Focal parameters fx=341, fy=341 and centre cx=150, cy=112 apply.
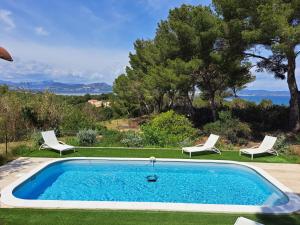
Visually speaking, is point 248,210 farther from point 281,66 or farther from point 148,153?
point 281,66

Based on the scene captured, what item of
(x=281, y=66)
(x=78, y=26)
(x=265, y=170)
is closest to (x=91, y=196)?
(x=265, y=170)

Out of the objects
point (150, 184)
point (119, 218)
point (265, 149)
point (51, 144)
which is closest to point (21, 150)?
point (51, 144)

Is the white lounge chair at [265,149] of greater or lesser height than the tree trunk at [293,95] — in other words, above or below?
below

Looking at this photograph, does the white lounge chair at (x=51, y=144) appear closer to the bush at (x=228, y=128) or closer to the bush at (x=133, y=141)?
the bush at (x=133, y=141)

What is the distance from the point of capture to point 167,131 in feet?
46.8

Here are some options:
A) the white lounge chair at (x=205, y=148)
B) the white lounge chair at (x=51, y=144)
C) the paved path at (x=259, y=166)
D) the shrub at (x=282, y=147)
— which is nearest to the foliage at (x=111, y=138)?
the white lounge chair at (x=51, y=144)

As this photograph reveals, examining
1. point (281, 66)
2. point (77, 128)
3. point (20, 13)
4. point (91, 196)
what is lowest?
point (91, 196)

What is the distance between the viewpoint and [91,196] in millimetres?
8328

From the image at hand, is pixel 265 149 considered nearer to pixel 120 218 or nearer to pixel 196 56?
pixel 120 218

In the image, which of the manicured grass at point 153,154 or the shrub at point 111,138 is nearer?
the manicured grass at point 153,154

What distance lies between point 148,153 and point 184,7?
35.5 ft

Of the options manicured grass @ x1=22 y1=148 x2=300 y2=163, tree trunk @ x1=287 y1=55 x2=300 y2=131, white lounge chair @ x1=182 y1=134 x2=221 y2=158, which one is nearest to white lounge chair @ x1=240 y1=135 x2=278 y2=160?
manicured grass @ x1=22 y1=148 x2=300 y2=163

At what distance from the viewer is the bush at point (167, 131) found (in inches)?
542

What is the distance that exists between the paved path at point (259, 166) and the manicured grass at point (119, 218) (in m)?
1.84
